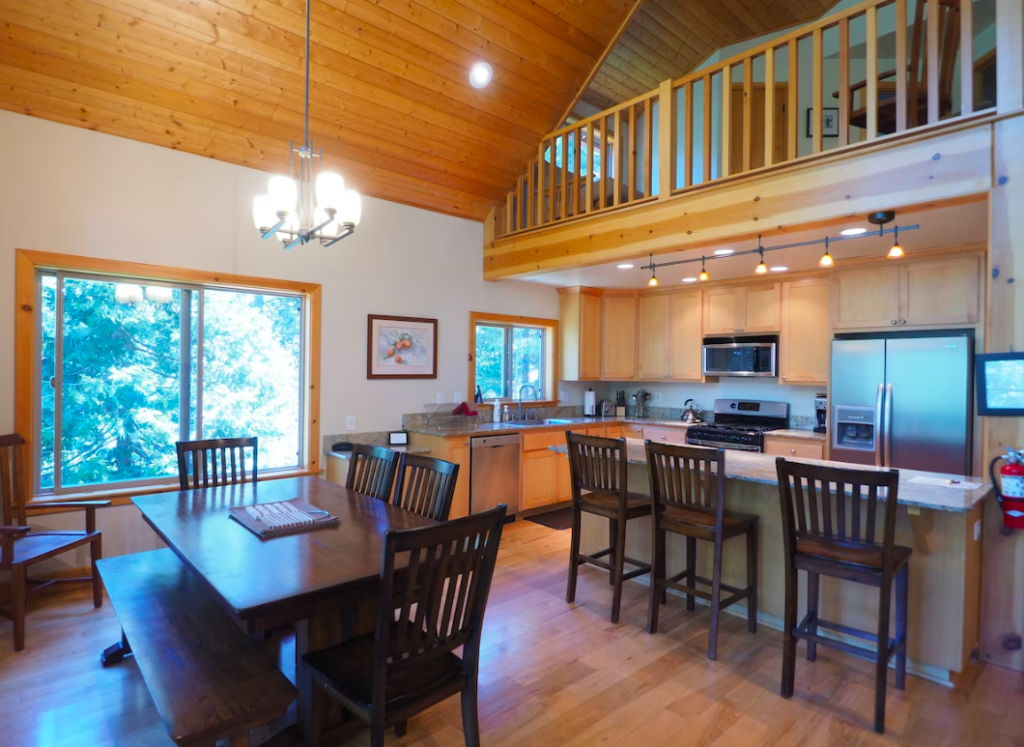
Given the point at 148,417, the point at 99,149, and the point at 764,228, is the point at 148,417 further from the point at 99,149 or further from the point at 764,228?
the point at 764,228

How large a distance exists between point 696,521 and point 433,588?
5.64 ft

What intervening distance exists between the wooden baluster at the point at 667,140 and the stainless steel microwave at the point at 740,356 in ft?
7.20

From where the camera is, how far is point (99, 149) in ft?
11.7

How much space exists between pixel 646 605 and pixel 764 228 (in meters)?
2.47

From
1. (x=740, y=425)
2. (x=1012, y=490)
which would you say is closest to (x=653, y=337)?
(x=740, y=425)

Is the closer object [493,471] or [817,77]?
[817,77]

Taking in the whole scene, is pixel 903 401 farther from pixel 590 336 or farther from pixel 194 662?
pixel 194 662

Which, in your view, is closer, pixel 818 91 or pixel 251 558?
pixel 251 558

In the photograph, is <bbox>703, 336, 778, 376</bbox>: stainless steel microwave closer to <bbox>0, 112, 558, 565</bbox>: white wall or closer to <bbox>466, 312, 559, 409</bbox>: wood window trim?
<bbox>466, 312, 559, 409</bbox>: wood window trim

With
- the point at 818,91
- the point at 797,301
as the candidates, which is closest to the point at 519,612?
the point at 818,91

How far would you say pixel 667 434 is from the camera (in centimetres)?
579

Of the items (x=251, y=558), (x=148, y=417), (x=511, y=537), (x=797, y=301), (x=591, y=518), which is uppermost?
(x=797, y=301)

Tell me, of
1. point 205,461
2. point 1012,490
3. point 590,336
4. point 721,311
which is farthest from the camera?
point 590,336

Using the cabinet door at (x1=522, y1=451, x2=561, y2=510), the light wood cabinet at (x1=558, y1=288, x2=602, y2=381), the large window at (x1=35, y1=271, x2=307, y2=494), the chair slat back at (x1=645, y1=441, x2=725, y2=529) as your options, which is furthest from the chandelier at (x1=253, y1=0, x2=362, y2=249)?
the light wood cabinet at (x1=558, y1=288, x2=602, y2=381)
